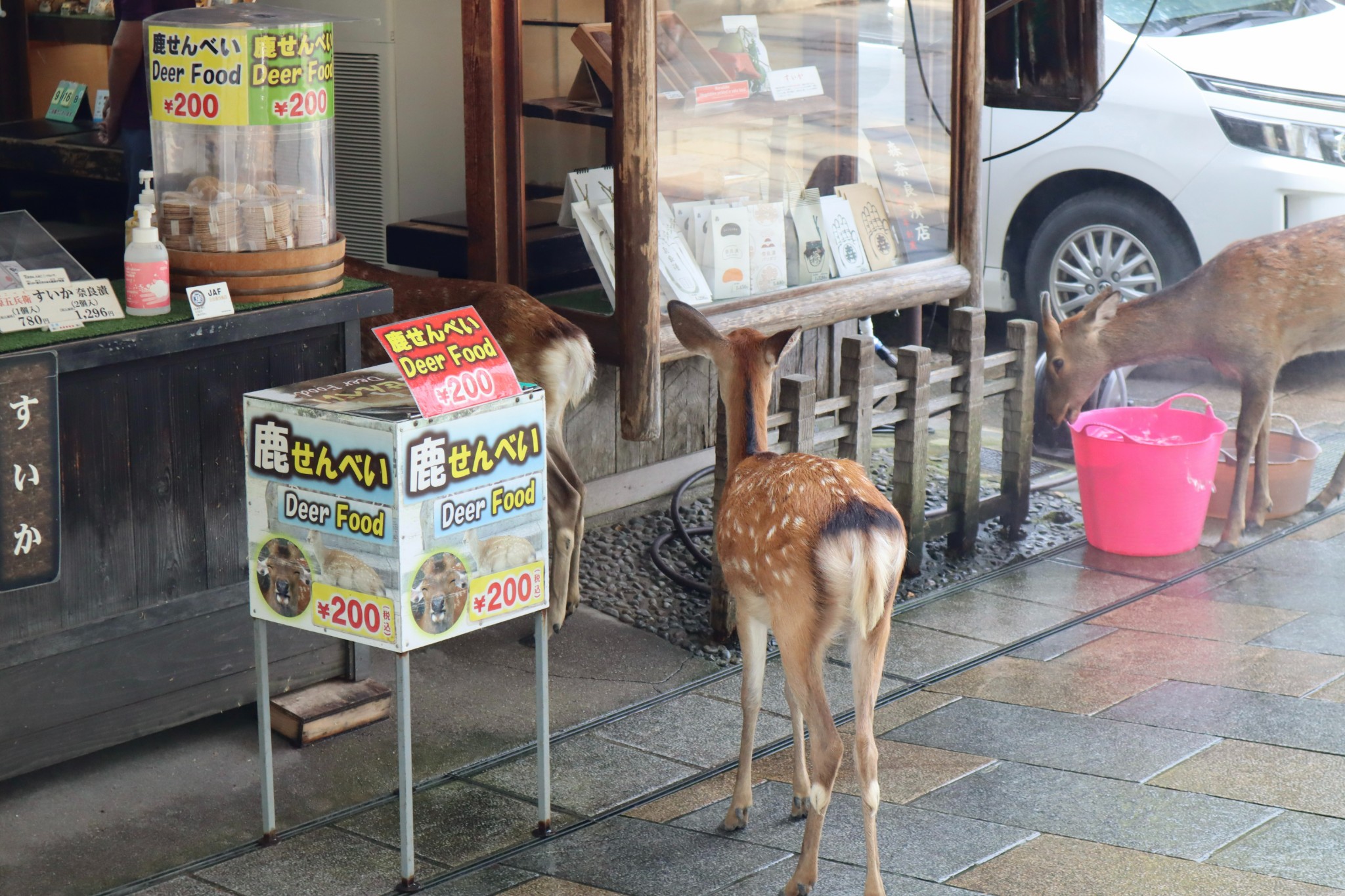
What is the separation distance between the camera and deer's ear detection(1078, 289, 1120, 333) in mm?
6930

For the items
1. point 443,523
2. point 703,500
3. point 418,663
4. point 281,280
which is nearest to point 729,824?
point 443,523

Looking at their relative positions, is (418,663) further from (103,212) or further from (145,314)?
(103,212)

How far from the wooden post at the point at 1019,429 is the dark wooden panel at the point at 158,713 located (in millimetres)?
3134

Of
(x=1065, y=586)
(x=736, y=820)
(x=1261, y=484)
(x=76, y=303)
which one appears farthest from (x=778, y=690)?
(x=1261, y=484)

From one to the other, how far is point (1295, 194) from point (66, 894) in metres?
7.42

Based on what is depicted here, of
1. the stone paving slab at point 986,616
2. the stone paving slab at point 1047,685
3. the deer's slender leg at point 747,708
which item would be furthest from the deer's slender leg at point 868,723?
the stone paving slab at point 986,616

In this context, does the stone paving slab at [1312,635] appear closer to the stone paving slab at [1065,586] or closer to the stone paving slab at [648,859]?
the stone paving slab at [1065,586]

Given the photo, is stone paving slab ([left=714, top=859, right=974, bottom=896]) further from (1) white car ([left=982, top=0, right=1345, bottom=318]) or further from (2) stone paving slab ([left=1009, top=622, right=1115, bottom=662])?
(1) white car ([left=982, top=0, right=1345, bottom=318])

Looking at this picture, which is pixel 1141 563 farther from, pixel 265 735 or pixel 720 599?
pixel 265 735

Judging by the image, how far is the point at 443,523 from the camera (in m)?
3.87

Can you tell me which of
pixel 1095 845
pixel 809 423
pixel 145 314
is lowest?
pixel 1095 845

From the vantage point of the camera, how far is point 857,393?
596 cm

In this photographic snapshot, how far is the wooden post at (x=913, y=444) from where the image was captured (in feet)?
20.4

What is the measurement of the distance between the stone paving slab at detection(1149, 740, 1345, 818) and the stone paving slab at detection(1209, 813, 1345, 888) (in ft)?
0.31
